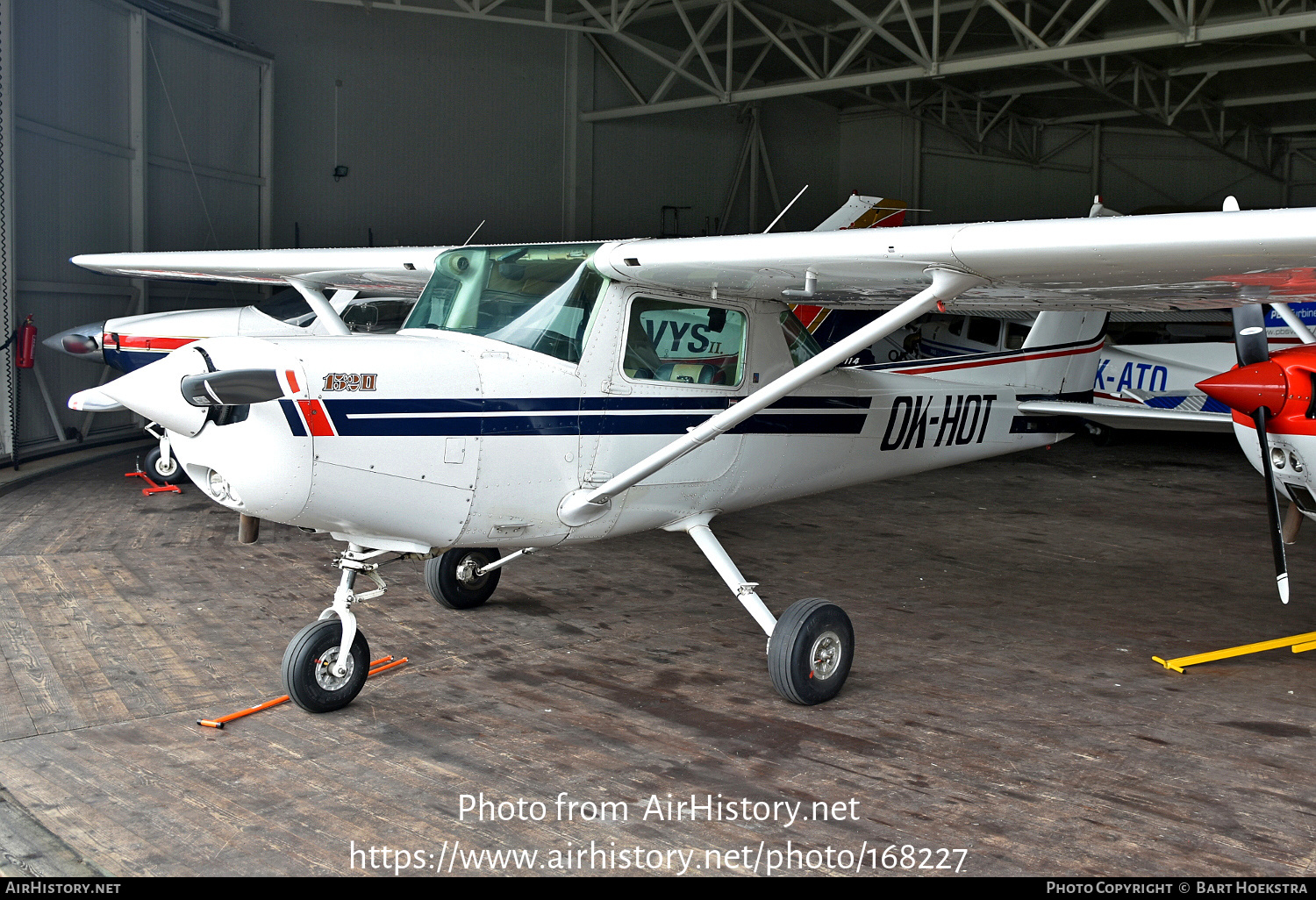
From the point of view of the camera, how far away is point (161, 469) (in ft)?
33.6

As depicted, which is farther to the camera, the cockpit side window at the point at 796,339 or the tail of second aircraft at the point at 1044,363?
the tail of second aircraft at the point at 1044,363

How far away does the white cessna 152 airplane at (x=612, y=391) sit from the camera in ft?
12.6

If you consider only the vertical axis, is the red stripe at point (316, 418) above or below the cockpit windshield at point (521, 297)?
below

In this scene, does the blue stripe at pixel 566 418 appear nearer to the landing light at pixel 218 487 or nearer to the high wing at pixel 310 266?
the landing light at pixel 218 487

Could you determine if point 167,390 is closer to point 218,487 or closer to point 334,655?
point 218,487

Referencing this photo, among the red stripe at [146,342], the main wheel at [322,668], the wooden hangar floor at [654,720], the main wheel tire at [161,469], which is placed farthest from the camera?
the red stripe at [146,342]

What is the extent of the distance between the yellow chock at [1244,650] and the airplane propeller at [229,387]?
4.58m

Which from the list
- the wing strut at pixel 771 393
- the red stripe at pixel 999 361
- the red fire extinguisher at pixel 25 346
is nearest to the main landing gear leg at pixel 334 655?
the wing strut at pixel 771 393

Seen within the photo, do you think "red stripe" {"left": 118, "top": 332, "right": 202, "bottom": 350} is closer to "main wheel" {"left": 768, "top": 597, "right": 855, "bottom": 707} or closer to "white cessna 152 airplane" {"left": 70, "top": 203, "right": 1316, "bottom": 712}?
"white cessna 152 airplane" {"left": 70, "top": 203, "right": 1316, "bottom": 712}

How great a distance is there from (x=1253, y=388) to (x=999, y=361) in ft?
6.49

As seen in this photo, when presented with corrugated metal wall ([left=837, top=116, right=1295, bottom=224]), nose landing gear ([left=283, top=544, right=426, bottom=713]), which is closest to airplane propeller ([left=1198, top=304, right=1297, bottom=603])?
nose landing gear ([left=283, top=544, right=426, bottom=713])

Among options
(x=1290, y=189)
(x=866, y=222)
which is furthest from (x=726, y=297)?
(x=1290, y=189)

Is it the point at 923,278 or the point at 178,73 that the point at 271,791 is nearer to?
the point at 923,278

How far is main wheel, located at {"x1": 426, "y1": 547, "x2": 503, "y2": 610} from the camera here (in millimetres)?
6168
